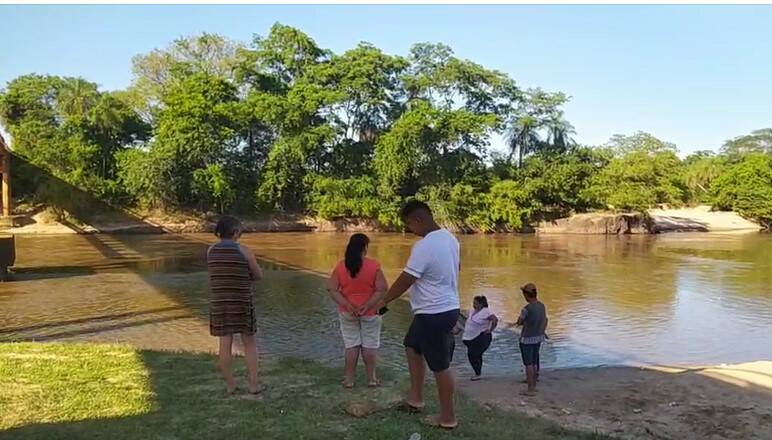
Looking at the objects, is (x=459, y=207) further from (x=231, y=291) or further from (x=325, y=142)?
(x=231, y=291)

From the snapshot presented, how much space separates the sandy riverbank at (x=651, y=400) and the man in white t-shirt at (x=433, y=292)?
63.6 inches

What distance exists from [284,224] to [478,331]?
3764 cm

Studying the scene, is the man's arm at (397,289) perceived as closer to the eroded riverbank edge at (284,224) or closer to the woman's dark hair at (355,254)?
the woman's dark hair at (355,254)

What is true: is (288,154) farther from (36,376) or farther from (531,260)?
(36,376)

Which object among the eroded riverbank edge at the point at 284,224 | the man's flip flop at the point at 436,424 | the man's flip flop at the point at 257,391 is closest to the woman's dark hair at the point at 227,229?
the man's flip flop at the point at 257,391

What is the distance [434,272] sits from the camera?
15.6 ft

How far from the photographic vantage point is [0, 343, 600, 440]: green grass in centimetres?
470

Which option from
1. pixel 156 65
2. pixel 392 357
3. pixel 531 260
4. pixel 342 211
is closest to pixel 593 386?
pixel 392 357

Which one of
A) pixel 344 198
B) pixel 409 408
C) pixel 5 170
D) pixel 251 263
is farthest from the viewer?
pixel 344 198

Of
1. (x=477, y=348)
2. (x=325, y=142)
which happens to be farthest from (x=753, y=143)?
(x=477, y=348)

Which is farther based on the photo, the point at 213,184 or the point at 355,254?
the point at 213,184

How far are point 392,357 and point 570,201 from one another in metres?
40.4

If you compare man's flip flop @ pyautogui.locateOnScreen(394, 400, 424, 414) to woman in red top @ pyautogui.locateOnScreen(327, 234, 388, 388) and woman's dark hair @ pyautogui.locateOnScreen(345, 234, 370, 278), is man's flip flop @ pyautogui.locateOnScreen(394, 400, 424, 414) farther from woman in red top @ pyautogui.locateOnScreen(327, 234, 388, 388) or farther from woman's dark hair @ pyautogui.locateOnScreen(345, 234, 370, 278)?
woman's dark hair @ pyautogui.locateOnScreen(345, 234, 370, 278)

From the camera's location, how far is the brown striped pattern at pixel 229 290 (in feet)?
18.0
